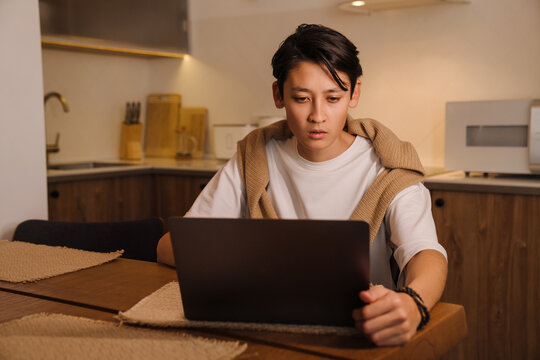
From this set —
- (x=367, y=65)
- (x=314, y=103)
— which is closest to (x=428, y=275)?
(x=314, y=103)

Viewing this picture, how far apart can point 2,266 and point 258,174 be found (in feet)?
2.14

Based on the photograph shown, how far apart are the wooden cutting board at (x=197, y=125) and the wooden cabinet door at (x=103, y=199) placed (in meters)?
0.54

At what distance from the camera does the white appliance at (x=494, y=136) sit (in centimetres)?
246

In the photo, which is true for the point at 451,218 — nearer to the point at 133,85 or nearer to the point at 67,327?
the point at 67,327

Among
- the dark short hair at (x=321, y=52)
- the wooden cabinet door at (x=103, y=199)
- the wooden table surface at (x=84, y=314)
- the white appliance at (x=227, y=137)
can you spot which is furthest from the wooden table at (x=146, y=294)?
the white appliance at (x=227, y=137)

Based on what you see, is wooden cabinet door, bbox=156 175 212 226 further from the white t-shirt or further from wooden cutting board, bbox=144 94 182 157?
the white t-shirt

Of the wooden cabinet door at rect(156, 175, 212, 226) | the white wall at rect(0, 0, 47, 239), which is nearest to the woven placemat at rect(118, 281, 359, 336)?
the white wall at rect(0, 0, 47, 239)

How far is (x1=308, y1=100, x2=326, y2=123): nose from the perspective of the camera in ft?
4.48

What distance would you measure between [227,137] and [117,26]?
0.86 m

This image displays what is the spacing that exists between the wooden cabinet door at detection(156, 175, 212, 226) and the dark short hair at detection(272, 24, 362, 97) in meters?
1.81

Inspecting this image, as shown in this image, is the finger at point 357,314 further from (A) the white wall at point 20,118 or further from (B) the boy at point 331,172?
(A) the white wall at point 20,118

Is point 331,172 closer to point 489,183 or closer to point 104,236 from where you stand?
point 104,236

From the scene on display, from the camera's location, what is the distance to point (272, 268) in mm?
947

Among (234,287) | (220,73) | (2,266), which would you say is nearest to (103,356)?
(234,287)
